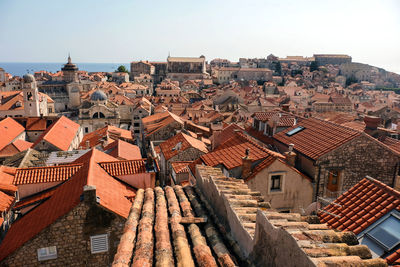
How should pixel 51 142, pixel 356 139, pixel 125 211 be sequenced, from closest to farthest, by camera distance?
1. pixel 125 211
2. pixel 356 139
3. pixel 51 142

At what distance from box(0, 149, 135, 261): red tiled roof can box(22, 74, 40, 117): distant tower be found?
144 feet

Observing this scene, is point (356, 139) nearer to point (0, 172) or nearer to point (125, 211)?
point (125, 211)

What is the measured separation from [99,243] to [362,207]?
909 centimetres

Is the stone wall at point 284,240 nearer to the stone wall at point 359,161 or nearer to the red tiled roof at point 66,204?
the red tiled roof at point 66,204

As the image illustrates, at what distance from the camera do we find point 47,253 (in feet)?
36.1

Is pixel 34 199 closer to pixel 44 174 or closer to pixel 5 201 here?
pixel 44 174

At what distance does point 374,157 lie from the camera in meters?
13.8

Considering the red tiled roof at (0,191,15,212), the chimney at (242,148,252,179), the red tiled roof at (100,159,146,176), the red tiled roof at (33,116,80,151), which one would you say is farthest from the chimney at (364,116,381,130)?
the red tiled roof at (33,116,80,151)

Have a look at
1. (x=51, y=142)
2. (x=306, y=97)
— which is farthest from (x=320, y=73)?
(x=51, y=142)

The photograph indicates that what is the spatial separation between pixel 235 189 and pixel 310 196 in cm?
741

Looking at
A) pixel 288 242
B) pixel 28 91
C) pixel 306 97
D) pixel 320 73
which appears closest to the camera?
pixel 288 242

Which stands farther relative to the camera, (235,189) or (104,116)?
(104,116)

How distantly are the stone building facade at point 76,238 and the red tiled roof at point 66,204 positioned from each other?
203mm

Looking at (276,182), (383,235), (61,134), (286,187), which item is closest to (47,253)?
(276,182)
